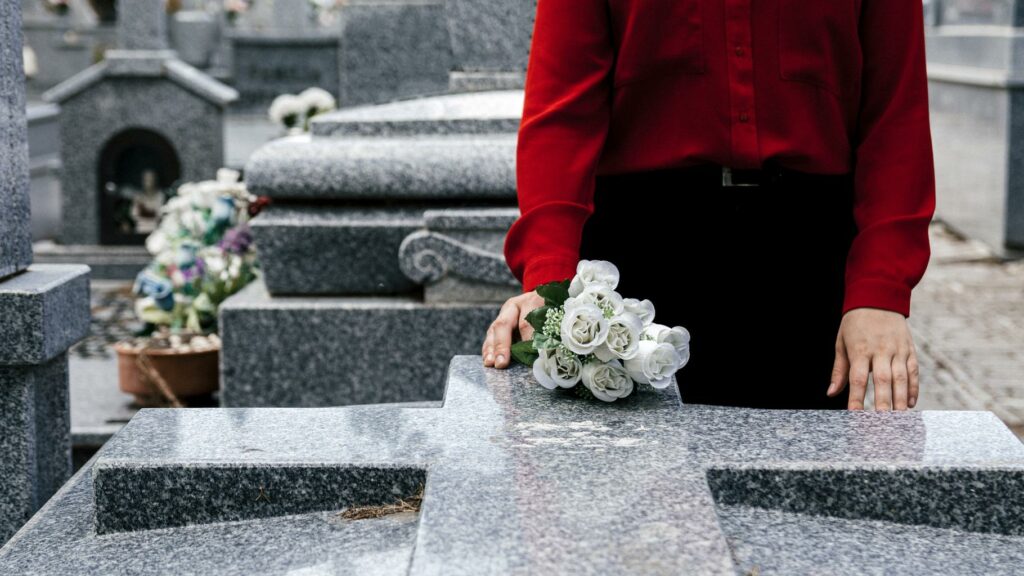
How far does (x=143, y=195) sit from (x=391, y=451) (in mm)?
8479

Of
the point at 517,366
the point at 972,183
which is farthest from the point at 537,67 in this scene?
the point at 972,183

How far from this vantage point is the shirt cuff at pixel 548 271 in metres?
2.32

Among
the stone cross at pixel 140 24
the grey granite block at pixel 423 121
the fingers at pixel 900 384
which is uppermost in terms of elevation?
the stone cross at pixel 140 24

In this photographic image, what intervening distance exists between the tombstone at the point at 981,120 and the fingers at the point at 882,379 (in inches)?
338

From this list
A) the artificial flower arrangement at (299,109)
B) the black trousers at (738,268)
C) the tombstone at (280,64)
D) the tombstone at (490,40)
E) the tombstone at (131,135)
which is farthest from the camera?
the tombstone at (280,64)

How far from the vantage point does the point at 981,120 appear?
11172 millimetres

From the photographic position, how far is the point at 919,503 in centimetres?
188

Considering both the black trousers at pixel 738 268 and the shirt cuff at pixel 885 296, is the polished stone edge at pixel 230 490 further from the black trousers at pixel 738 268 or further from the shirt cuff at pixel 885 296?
the shirt cuff at pixel 885 296

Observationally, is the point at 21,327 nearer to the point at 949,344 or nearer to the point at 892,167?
the point at 892,167

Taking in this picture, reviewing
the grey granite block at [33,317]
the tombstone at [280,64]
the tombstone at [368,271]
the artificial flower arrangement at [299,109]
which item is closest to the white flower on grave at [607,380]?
the grey granite block at [33,317]

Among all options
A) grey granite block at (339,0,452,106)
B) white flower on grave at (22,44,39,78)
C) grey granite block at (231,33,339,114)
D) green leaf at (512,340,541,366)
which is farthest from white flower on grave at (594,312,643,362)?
white flower on grave at (22,44,39,78)

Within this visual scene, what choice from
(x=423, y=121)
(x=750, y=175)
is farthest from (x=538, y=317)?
(x=423, y=121)

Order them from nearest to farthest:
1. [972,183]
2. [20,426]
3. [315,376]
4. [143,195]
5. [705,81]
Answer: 1. [705,81]
2. [20,426]
3. [315,376]
4. [143,195]
5. [972,183]

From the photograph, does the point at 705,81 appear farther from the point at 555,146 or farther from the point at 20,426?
the point at 20,426
